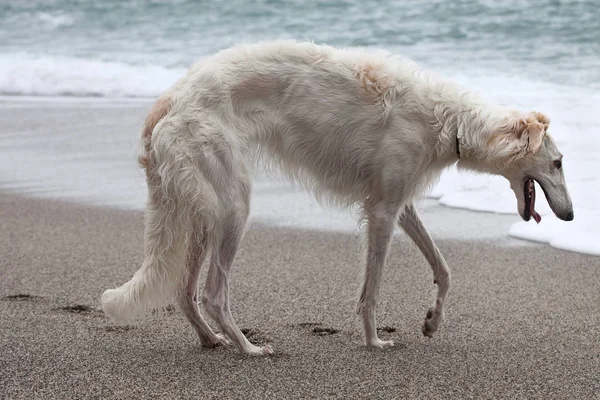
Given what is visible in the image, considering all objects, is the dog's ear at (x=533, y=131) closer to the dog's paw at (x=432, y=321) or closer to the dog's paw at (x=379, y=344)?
the dog's paw at (x=432, y=321)

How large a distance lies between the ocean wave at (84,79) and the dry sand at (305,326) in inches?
Result: 253

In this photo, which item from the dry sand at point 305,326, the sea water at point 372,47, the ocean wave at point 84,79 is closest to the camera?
the dry sand at point 305,326

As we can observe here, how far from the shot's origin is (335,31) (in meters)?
17.1

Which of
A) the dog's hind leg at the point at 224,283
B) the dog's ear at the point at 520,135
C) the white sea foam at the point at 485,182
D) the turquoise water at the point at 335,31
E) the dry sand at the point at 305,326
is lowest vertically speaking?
the turquoise water at the point at 335,31

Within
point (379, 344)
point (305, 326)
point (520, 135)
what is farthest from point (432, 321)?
point (520, 135)

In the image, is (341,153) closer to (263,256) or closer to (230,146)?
(230,146)

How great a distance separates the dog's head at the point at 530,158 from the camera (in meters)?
4.34

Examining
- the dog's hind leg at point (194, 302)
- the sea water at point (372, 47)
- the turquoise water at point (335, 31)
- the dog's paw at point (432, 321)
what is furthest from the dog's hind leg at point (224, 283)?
the turquoise water at point (335, 31)

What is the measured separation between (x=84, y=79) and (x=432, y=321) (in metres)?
10.4

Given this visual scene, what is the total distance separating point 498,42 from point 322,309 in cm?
1102

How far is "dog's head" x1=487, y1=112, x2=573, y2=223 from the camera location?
4.34 metres

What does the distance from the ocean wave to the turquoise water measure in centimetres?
13

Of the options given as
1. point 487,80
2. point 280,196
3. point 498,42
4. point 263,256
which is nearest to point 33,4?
point 498,42

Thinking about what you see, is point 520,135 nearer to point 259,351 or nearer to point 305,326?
point 305,326
